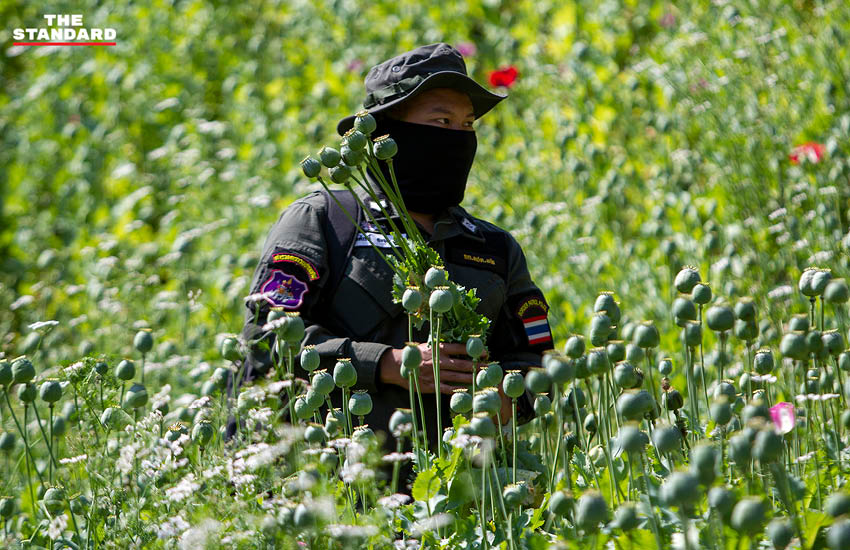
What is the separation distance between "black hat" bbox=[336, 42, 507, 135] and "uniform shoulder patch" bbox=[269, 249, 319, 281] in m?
0.40

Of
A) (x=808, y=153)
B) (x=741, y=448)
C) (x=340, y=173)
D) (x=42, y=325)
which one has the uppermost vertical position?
(x=808, y=153)

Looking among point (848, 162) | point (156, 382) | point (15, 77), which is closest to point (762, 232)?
point (848, 162)

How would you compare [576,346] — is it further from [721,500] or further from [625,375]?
[721,500]

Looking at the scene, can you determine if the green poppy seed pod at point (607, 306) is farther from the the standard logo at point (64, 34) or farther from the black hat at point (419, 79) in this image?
the the standard logo at point (64, 34)

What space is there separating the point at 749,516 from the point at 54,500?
145 centimetres

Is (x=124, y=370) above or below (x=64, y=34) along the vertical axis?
below

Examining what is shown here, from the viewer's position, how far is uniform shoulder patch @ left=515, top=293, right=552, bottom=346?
2584 millimetres

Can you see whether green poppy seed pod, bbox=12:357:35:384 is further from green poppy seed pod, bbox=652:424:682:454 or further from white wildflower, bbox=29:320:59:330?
green poppy seed pod, bbox=652:424:682:454

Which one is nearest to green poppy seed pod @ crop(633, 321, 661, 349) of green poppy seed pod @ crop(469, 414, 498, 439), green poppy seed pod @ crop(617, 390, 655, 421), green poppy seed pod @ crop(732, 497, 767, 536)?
green poppy seed pod @ crop(617, 390, 655, 421)

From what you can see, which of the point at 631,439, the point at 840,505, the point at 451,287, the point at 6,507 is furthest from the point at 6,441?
the point at 840,505

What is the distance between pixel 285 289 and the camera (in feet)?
7.77

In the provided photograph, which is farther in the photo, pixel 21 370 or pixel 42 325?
pixel 42 325

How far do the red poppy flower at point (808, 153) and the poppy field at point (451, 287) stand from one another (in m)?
0.02

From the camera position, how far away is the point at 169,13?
22.4 feet
